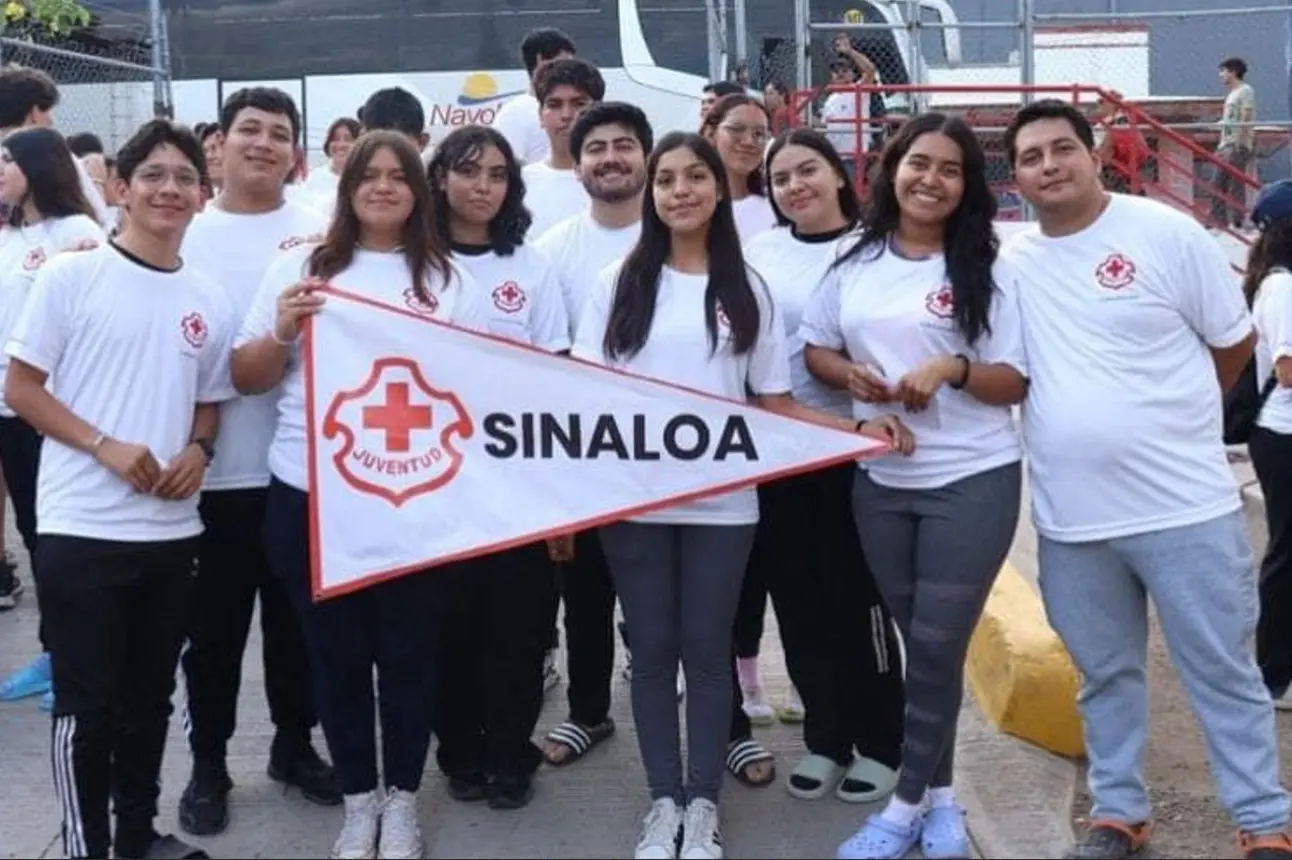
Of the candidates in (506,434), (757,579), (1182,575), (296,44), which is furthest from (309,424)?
(296,44)

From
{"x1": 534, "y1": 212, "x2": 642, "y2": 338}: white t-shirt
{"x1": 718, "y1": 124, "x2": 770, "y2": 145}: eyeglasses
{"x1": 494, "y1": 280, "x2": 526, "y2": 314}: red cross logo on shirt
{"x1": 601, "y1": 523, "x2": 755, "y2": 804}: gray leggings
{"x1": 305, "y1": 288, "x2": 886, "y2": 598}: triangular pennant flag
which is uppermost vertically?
{"x1": 718, "y1": 124, "x2": 770, "y2": 145}: eyeglasses

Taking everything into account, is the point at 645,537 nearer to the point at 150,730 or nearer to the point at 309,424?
the point at 309,424

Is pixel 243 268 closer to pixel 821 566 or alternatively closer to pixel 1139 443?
pixel 821 566

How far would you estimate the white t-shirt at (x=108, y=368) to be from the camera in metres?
4.20

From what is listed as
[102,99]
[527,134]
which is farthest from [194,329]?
[102,99]

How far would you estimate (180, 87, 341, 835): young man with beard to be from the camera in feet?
15.5

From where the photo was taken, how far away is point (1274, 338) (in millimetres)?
5648

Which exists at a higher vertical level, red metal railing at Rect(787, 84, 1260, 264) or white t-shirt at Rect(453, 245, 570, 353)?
red metal railing at Rect(787, 84, 1260, 264)

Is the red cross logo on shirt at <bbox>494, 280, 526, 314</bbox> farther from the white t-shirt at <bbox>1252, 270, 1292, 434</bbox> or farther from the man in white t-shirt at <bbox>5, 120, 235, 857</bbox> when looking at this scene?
the white t-shirt at <bbox>1252, 270, 1292, 434</bbox>

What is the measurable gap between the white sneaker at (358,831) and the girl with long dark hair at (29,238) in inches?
49.1

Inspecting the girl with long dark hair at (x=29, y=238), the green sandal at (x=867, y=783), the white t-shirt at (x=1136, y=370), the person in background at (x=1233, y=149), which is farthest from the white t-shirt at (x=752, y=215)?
the person in background at (x=1233, y=149)

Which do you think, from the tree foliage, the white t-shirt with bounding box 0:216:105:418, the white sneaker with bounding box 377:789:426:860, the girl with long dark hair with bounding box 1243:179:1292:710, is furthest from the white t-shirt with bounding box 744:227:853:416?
the tree foliage

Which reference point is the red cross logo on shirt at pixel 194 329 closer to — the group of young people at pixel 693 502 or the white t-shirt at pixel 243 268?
the group of young people at pixel 693 502

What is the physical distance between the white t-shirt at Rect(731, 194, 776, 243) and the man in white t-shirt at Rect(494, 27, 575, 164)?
1.69 m
